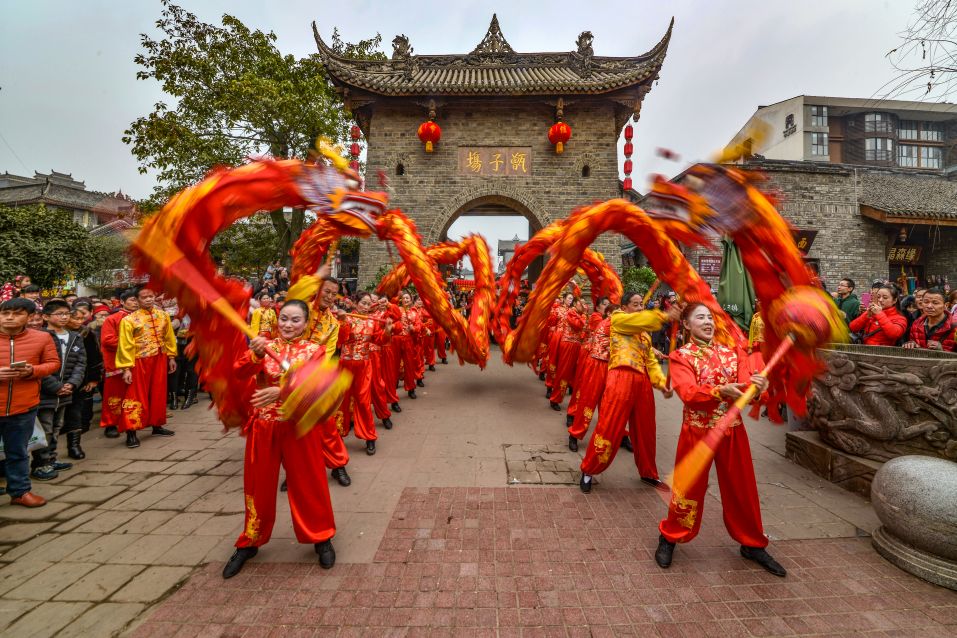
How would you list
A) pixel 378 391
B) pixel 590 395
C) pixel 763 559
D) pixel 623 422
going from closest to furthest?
pixel 763 559 → pixel 623 422 → pixel 590 395 → pixel 378 391

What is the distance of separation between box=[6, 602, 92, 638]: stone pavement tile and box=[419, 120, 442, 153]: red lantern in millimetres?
11963

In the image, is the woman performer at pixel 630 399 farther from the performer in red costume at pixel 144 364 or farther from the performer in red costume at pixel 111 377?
the performer in red costume at pixel 111 377

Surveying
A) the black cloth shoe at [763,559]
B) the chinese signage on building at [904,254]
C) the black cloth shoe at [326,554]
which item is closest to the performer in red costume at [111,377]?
the black cloth shoe at [326,554]

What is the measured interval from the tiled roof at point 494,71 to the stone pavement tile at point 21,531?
1196 centimetres

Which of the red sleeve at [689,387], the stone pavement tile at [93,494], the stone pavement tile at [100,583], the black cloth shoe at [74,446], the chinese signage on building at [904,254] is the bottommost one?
the stone pavement tile at [100,583]

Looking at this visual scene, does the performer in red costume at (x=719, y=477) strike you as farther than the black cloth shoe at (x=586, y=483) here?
No

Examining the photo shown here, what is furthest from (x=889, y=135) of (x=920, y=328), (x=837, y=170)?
(x=920, y=328)

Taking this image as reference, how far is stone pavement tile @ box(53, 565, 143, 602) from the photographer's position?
7.22ft

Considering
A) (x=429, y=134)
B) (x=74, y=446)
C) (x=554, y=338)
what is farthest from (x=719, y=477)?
(x=429, y=134)

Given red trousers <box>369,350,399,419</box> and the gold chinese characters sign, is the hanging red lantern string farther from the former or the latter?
red trousers <box>369,350,399,419</box>

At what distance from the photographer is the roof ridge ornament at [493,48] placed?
1399cm

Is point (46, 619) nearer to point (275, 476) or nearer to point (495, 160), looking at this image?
point (275, 476)

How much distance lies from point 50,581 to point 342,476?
1.76 m

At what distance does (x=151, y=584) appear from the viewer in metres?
2.28
